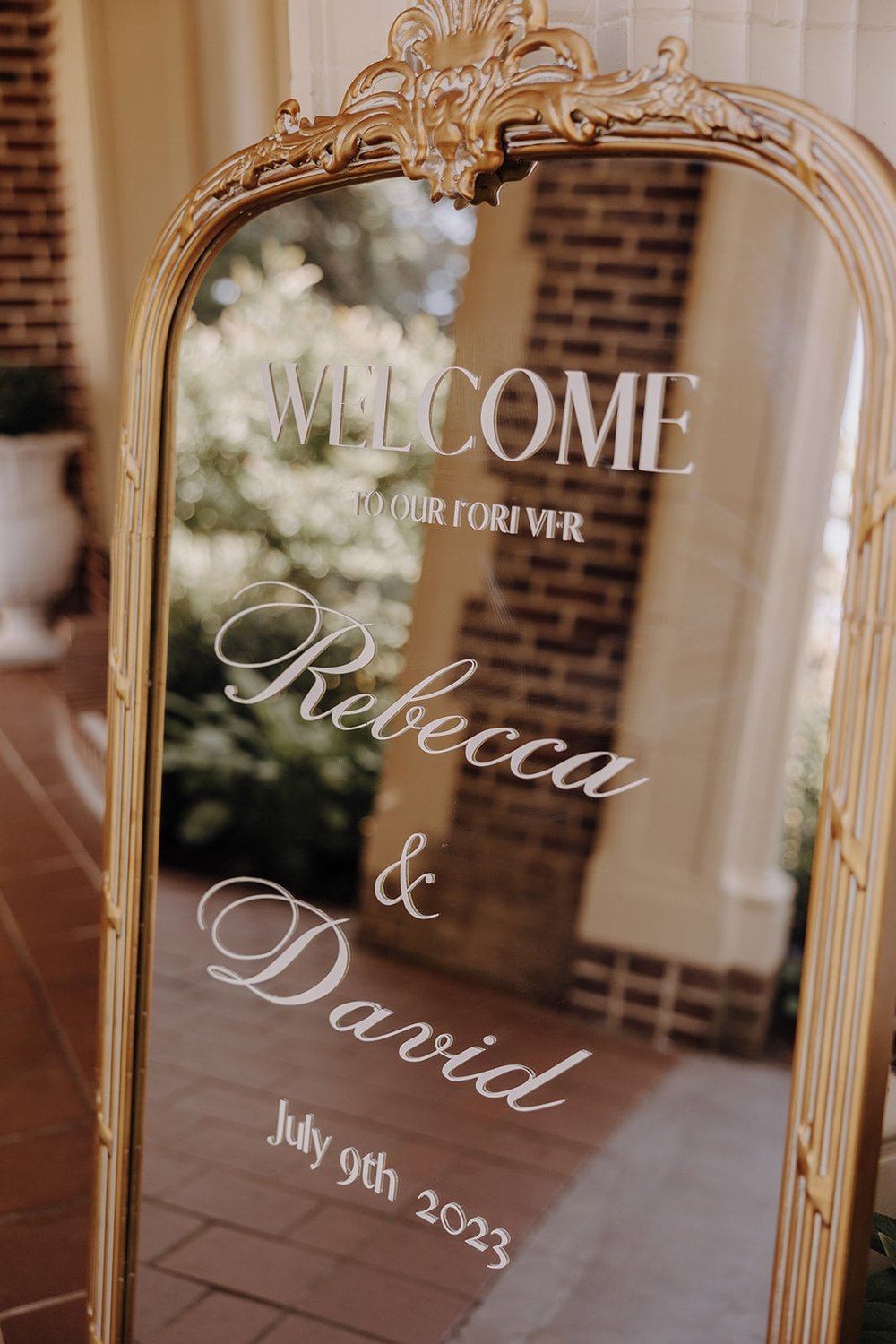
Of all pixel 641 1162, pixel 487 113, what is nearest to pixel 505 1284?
pixel 641 1162

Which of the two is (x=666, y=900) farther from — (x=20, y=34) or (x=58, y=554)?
(x=20, y=34)

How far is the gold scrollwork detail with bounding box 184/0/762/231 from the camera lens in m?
0.94

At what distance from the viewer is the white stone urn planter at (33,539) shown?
402 centimetres

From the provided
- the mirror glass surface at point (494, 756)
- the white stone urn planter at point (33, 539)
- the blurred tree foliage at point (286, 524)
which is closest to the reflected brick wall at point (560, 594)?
the mirror glass surface at point (494, 756)

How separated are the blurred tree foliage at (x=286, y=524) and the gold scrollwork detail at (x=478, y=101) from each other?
59mm

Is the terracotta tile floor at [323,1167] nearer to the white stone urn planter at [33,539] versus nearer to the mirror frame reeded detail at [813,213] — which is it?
the mirror frame reeded detail at [813,213]

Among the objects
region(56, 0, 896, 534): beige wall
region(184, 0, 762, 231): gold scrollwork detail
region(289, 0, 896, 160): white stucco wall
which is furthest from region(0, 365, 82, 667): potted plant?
region(289, 0, 896, 160): white stucco wall

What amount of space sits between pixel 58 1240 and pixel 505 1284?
3.26 ft

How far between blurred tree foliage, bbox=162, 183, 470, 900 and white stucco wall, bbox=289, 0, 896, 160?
0.79 feet

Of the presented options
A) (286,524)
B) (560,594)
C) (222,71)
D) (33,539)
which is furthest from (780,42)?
(33,539)

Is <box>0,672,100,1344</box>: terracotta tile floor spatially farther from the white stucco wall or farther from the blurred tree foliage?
the white stucco wall

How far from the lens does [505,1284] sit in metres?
1.31

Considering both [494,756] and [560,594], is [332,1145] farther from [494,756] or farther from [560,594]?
[560,594]

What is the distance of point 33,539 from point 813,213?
363 centimetres
